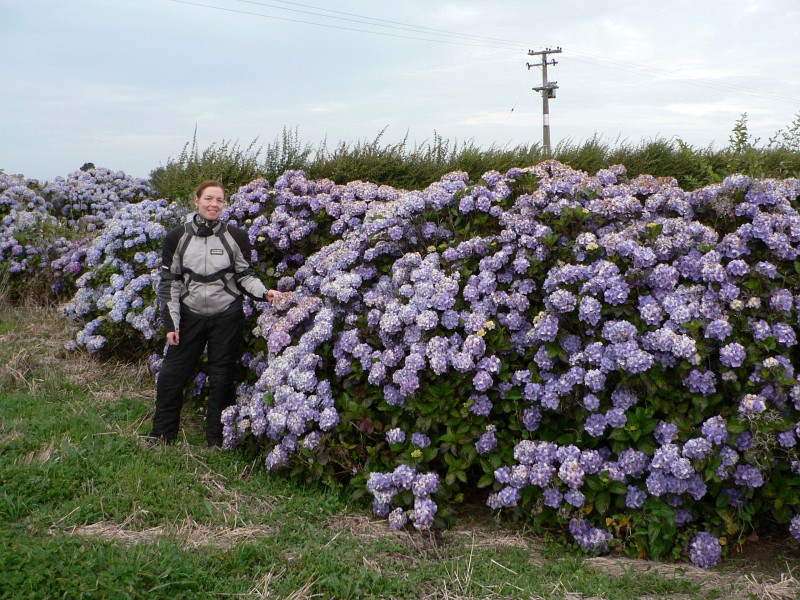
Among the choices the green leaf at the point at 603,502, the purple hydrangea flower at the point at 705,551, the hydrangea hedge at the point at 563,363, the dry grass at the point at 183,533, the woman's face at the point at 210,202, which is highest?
the woman's face at the point at 210,202

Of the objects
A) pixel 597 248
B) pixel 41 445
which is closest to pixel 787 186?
pixel 597 248

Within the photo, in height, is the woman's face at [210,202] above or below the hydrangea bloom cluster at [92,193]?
below

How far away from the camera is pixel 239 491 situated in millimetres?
4305

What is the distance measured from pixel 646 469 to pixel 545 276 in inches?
46.0

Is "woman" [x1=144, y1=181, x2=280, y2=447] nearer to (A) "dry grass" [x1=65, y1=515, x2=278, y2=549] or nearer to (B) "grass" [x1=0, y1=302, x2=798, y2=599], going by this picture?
(B) "grass" [x1=0, y1=302, x2=798, y2=599]

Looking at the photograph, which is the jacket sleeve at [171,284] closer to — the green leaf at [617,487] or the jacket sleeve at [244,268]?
the jacket sleeve at [244,268]

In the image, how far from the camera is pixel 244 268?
5086 mm

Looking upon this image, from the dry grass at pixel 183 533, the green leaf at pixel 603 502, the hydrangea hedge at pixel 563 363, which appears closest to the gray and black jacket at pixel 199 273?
the hydrangea hedge at pixel 563 363

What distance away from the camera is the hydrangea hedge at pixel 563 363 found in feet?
11.9

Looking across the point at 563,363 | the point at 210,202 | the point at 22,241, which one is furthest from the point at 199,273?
the point at 22,241

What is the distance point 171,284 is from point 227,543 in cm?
201

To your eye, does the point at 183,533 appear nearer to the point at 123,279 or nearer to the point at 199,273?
the point at 199,273

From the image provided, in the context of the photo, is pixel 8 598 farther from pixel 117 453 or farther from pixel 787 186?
pixel 787 186

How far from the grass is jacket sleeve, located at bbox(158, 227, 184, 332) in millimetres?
808
